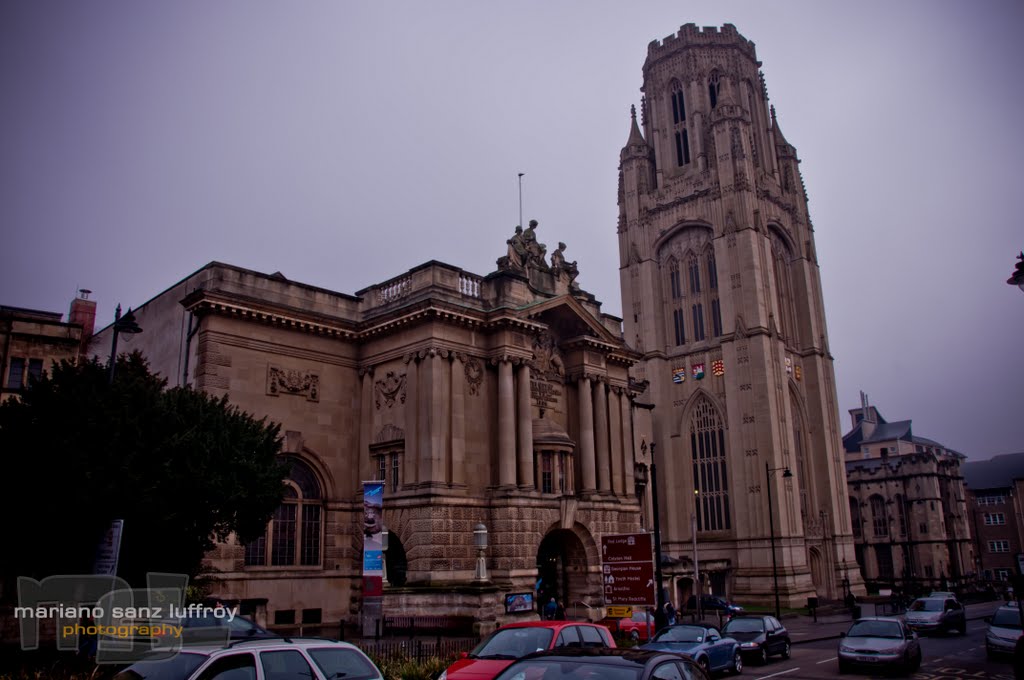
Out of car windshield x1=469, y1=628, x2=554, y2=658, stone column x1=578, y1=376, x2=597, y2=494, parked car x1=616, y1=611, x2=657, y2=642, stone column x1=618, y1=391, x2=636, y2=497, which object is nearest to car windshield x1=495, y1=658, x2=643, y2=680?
car windshield x1=469, y1=628, x2=554, y2=658

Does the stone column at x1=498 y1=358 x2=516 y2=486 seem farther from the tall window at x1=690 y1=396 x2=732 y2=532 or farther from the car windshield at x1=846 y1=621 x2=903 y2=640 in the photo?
the tall window at x1=690 y1=396 x2=732 y2=532

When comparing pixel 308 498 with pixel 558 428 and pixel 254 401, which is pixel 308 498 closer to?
pixel 254 401

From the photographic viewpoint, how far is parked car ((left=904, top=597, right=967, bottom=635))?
33531mm

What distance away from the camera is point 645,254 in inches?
3073

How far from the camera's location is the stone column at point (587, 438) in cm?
3762

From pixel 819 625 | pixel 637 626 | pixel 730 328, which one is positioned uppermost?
pixel 730 328

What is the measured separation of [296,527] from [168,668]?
24043 millimetres

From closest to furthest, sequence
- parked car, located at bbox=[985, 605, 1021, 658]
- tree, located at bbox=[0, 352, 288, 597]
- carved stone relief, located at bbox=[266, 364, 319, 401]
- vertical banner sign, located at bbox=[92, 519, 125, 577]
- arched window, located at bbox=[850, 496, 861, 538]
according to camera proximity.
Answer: vertical banner sign, located at bbox=[92, 519, 125, 577] → tree, located at bbox=[0, 352, 288, 597] → parked car, located at bbox=[985, 605, 1021, 658] → carved stone relief, located at bbox=[266, 364, 319, 401] → arched window, located at bbox=[850, 496, 861, 538]

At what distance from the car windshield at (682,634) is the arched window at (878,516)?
7918 cm

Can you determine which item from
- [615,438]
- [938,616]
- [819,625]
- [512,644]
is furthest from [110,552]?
[819,625]

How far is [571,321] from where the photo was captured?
3919cm

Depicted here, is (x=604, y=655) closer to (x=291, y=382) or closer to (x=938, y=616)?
(x=291, y=382)

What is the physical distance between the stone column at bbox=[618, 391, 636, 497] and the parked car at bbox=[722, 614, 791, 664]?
1416cm

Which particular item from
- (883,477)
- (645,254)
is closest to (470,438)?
(645,254)
